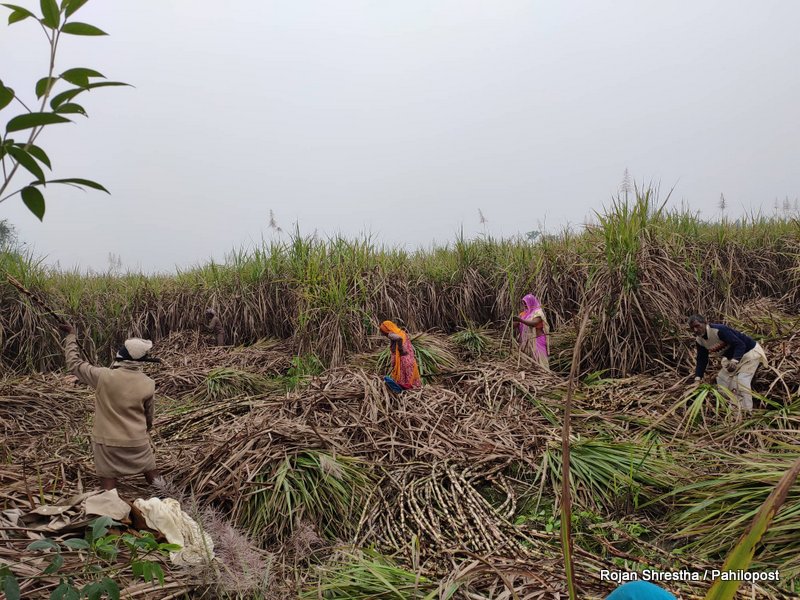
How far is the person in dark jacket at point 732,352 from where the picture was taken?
4095 millimetres

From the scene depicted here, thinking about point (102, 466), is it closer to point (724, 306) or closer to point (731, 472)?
point (731, 472)

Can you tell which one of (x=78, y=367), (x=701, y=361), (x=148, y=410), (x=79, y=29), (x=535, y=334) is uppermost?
(x=79, y=29)

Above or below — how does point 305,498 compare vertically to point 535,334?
below

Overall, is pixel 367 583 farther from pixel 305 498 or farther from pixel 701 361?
pixel 701 361

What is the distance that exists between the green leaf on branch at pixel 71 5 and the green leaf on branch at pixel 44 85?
0.10 m

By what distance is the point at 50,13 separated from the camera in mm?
734

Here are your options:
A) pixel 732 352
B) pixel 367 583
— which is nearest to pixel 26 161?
pixel 367 583

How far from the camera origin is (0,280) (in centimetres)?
665

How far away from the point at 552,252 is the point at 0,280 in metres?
7.87

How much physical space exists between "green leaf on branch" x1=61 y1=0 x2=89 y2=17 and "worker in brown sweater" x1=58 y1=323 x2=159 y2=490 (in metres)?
2.97

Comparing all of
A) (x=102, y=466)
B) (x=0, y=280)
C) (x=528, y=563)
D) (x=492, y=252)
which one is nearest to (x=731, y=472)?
(x=528, y=563)

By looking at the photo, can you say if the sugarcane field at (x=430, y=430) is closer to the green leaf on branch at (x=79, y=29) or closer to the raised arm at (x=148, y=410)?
the raised arm at (x=148, y=410)

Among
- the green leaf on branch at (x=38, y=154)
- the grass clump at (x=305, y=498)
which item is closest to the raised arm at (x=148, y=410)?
the grass clump at (x=305, y=498)

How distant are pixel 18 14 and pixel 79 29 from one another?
0.08m
